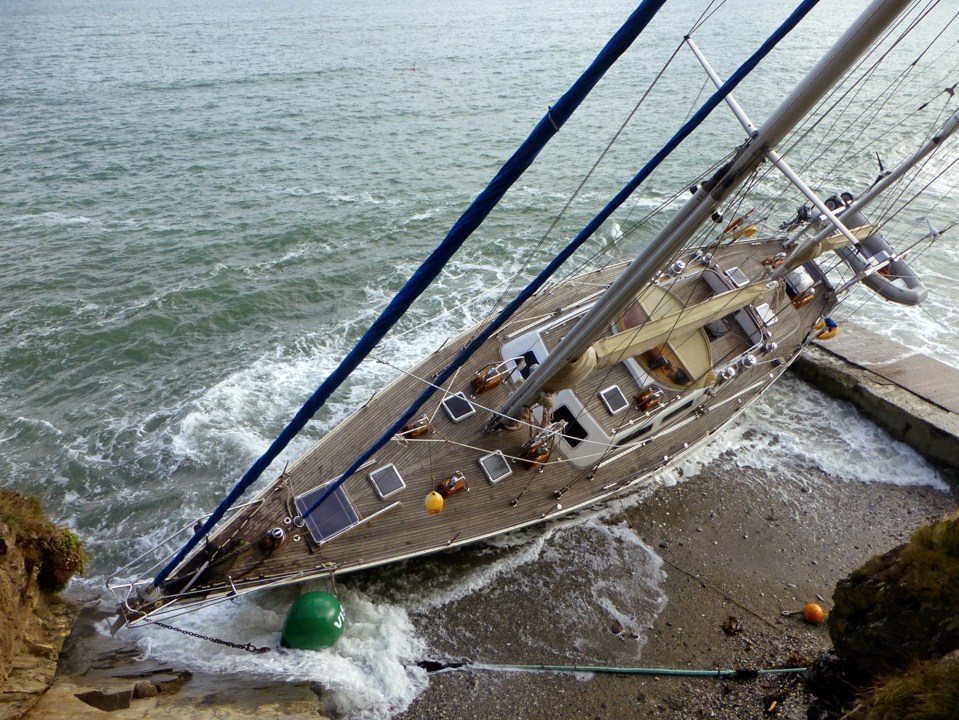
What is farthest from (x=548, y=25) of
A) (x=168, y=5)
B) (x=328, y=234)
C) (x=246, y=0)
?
(x=328, y=234)

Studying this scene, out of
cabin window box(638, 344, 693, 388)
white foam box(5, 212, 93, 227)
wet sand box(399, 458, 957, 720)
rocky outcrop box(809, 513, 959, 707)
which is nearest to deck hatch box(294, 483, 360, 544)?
wet sand box(399, 458, 957, 720)

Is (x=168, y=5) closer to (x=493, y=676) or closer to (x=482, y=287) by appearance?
(x=482, y=287)

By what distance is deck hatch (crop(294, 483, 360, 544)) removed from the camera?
14.4m

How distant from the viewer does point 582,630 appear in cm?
1501

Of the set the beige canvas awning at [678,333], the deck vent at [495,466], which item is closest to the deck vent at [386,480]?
the deck vent at [495,466]

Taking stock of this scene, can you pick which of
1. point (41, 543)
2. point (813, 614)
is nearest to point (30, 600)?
point (41, 543)

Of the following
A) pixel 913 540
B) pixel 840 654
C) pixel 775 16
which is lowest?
pixel 840 654

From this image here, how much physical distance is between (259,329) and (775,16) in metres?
73.3

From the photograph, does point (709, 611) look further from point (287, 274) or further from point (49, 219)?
point (49, 219)

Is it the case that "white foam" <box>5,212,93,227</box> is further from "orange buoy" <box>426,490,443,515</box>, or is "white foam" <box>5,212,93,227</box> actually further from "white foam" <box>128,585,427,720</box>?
"orange buoy" <box>426,490,443,515</box>

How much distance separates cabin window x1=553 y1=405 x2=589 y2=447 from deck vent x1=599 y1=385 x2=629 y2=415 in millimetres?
1065

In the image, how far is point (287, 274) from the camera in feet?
87.8

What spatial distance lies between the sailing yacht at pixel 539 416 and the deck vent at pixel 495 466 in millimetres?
48

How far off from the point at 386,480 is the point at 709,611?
29.1 ft
